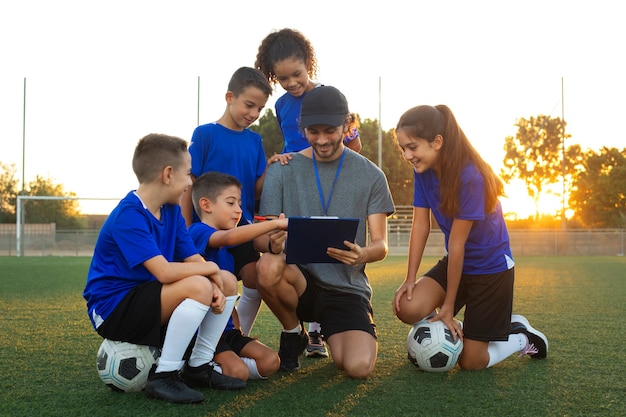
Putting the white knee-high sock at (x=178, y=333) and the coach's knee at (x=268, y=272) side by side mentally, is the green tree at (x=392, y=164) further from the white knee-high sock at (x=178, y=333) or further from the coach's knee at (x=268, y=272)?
the white knee-high sock at (x=178, y=333)

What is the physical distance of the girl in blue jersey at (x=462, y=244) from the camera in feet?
12.2

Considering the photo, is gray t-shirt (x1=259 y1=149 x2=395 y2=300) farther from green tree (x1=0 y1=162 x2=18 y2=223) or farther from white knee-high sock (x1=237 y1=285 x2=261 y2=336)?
green tree (x1=0 y1=162 x2=18 y2=223)

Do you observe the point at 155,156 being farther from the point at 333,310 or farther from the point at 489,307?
the point at 489,307

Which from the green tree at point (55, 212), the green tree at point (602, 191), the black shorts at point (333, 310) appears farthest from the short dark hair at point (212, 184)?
the green tree at point (602, 191)

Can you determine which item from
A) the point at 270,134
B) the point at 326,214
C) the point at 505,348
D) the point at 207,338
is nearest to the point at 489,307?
the point at 505,348

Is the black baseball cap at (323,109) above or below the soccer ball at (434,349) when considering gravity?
above

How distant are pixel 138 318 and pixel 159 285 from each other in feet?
0.58

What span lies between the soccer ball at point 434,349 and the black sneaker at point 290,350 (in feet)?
2.08

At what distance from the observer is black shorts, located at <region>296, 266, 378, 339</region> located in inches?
149

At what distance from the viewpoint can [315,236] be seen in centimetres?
346

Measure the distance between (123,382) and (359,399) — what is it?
3.57ft

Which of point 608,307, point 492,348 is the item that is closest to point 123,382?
point 492,348

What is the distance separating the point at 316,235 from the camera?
346cm

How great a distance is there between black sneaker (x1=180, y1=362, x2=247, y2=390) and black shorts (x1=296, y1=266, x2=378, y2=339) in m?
0.73
